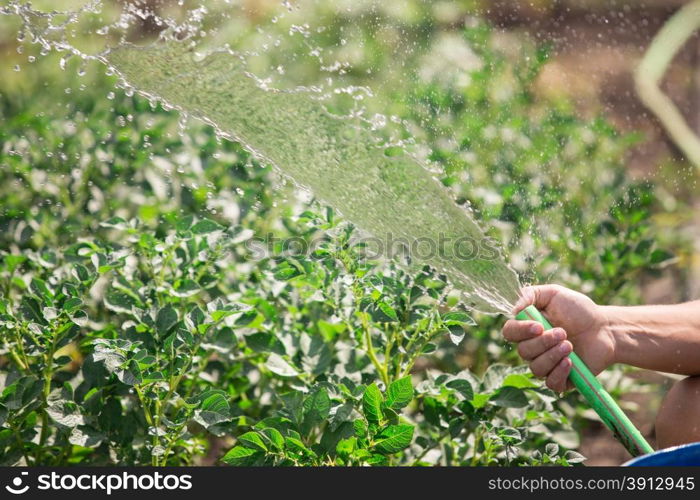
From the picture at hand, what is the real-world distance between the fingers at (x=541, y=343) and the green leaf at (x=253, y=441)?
0.47 metres

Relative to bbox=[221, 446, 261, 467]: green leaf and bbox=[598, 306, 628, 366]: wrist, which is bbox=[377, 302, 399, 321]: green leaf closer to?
bbox=[221, 446, 261, 467]: green leaf

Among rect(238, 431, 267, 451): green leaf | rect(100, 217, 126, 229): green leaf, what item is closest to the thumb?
rect(238, 431, 267, 451): green leaf

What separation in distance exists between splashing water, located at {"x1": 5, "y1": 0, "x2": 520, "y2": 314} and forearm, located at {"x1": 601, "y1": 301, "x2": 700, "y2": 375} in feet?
0.74

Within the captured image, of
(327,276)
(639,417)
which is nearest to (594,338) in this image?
(327,276)

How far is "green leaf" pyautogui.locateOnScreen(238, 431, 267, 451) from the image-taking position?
132cm

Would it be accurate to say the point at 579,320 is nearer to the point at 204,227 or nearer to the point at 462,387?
the point at 462,387

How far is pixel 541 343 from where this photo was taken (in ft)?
4.72

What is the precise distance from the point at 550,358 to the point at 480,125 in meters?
1.06

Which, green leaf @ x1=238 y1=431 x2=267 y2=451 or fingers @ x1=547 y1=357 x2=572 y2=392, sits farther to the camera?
fingers @ x1=547 y1=357 x2=572 y2=392

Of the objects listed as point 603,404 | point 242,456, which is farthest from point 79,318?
point 603,404

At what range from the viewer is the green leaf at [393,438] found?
4.37ft

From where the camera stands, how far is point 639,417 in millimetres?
2275

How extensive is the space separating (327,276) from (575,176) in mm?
1136

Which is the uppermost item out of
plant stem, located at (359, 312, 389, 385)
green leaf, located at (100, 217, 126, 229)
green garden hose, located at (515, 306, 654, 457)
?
green garden hose, located at (515, 306, 654, 457)
